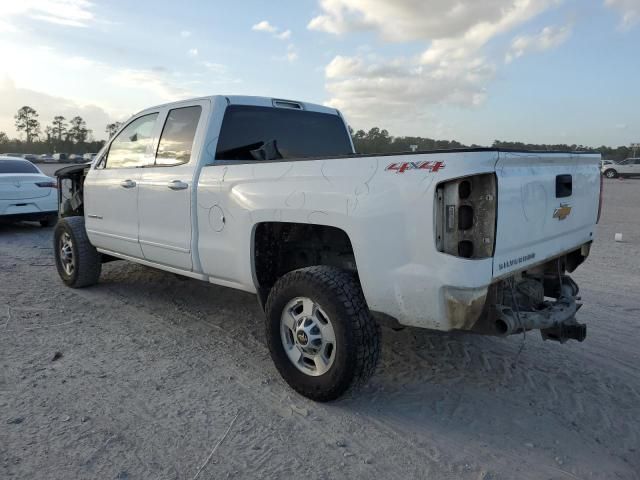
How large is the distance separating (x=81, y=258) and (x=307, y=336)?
3754 millimetres

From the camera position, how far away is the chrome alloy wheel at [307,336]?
3363 mm

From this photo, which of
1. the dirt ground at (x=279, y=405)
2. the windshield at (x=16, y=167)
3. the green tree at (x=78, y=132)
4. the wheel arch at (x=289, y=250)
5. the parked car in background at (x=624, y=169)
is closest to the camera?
the dirt ground at (x=279, y=405)

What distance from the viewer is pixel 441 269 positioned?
281 centimetres

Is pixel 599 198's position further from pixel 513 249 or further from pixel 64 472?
pixel 64 472

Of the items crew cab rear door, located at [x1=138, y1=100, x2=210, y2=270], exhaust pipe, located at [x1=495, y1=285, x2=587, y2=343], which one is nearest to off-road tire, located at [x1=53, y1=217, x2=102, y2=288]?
crew cab rear door, located at [x1=138, y1=100, x2=210, y2=270]

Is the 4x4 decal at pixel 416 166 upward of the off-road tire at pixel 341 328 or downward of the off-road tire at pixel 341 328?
upward

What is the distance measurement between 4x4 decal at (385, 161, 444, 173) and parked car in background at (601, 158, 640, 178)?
41627mm

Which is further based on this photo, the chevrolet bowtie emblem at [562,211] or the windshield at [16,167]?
the windshield at [16,167]

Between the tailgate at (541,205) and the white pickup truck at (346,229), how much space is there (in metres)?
0.01

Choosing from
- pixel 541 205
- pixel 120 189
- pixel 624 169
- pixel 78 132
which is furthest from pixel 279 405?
pixel 78 132

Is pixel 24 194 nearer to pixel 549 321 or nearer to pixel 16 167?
pixel 16 167

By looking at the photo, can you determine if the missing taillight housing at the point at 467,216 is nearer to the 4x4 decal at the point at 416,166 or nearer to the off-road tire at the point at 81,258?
the 4x4 decal at the point at 416,166

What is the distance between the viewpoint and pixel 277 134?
497 cm

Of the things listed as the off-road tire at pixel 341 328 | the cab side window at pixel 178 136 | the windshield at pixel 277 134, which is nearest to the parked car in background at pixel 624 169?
the windshield at pixel 277 134
